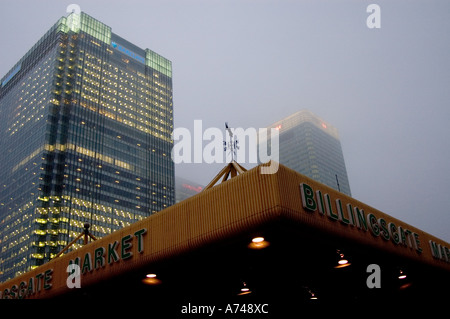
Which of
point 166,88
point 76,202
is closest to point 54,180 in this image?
point 76,202

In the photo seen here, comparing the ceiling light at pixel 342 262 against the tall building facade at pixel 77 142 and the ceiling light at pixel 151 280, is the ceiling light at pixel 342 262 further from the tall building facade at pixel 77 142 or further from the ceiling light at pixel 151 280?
the tall building facade at pixel 77 142

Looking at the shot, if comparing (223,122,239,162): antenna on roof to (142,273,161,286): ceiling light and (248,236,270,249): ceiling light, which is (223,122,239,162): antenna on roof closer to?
(248,236,270,249): ceiling light

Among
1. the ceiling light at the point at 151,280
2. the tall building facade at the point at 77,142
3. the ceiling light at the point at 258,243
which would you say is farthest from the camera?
the tall building facade at the point at 77,142

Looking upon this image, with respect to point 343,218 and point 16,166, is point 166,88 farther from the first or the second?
point 343,218

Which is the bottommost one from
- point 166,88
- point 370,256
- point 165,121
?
point 370,256

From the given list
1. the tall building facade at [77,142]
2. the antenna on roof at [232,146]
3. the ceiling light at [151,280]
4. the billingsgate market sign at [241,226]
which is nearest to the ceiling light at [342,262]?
the billingsgate market sign at [241,226]

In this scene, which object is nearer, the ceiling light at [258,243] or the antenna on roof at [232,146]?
the ceiling light at [258,243]

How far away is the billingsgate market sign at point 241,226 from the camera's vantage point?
533 inches

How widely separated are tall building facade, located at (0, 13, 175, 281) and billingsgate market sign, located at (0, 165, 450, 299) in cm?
11035

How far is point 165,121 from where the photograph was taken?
6816 inches

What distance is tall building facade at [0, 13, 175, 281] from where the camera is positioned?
411 ft

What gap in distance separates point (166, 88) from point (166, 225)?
169865 millimetres

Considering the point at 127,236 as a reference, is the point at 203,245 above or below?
below

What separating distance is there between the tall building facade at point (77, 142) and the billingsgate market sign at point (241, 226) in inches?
4345
